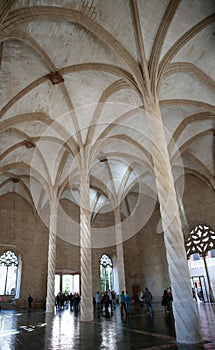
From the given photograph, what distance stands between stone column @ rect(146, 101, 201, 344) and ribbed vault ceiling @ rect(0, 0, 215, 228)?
2.03m

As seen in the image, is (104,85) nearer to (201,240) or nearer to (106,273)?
(201,240)

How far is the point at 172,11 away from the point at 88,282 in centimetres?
1180

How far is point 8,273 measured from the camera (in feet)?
70.2

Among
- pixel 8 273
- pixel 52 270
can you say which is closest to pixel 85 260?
pixel 52 270

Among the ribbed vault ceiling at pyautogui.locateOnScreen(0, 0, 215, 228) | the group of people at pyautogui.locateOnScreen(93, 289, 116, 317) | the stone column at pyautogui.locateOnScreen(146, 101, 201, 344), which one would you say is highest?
the ribbed vault ceiling at pyautogui.locateOnScreen(0, 0, 215, 228)

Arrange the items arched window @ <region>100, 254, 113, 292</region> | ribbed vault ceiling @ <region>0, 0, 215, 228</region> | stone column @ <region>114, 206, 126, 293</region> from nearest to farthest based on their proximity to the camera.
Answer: ribbed vault ceiling @ <region>0, 0, 215, 228</region> → stone column @ <region>114, 206, 126, 293</region> → arched window @ <region>100, 254, 113, 292</region>

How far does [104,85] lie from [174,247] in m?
9.07

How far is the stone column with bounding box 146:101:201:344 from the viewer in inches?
242

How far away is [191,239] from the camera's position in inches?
787

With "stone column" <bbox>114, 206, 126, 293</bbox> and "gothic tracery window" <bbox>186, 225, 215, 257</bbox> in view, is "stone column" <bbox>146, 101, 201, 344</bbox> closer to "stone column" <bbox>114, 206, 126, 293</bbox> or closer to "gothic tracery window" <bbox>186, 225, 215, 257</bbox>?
"stone column" <bbox>114, 206, 126, 293</bbox>

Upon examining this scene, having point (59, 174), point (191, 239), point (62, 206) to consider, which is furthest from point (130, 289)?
point (59, 174)

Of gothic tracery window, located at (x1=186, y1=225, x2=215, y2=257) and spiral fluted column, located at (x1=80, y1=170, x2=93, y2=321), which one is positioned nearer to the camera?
spiral fluted column, located at (x1=80, y1=170, x2=93, y2=321)

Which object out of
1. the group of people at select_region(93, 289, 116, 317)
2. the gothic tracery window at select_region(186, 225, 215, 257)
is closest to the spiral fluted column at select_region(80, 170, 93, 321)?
the group of people at select_region(93, 289, 116, 317)

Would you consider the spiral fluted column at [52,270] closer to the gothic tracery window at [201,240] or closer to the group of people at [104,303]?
the group of people at [104,303]
